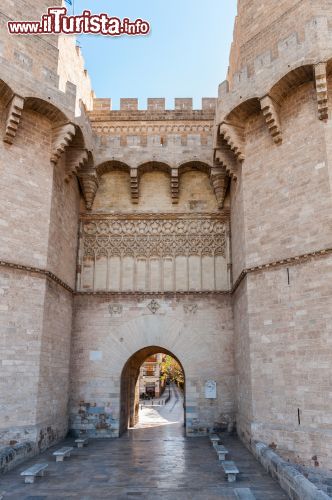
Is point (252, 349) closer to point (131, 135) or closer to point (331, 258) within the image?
point (331, 258)

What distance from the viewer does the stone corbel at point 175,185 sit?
13211mm

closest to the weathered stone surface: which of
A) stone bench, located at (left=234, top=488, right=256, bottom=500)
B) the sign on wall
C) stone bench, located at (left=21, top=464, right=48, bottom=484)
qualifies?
the sign on wall

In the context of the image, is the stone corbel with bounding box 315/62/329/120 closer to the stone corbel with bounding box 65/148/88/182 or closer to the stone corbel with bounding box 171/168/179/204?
the stone corbel with bounding box 171/168/179/204

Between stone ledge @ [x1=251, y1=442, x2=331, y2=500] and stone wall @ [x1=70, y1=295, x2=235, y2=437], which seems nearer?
stone ledge @ [x1=251, y1=442, x2=331, y2=500]

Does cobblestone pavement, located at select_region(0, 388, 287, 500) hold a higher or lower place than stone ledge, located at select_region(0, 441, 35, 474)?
lower

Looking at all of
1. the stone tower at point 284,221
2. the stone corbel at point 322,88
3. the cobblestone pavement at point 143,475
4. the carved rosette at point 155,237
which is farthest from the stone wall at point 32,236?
the stone corbel at point 322,88

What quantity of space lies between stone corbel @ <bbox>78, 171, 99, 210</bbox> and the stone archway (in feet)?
16.2

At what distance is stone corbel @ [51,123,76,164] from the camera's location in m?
10.7

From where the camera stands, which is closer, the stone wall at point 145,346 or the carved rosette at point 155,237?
the stone wall at point 145,346

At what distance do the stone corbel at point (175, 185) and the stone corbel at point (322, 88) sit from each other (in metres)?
5.28

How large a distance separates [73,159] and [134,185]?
7.36 feet

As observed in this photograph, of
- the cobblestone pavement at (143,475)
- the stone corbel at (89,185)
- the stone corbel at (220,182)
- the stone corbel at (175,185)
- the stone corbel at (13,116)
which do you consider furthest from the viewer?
the stone corbel at (175,185)

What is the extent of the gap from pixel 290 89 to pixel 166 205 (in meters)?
5.34

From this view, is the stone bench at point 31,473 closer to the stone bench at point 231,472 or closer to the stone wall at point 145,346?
the stone bench at point 231,472
